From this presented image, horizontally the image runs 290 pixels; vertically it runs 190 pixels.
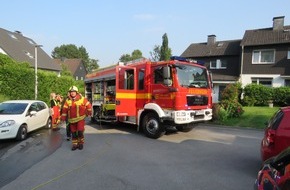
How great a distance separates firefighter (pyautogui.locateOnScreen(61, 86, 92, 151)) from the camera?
8.51 metres

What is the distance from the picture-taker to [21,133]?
33.2 feet

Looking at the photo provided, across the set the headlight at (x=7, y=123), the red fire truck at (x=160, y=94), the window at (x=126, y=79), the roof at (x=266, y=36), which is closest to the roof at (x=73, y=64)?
the roof at (x=266, y=36)

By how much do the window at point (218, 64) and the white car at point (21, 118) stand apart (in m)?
23.3

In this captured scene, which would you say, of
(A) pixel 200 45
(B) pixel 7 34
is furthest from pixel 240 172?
(B) pixel 7 34

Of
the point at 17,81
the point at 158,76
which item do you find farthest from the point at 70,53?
the point at 158,76

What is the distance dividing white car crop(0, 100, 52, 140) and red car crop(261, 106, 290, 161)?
7994 mm

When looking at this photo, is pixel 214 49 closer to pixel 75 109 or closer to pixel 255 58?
pixel 255 58

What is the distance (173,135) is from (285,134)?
6086 millimetres

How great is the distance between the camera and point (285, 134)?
537 centimetres

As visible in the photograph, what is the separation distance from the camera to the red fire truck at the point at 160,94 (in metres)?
9.85

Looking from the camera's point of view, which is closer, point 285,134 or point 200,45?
point 285,134

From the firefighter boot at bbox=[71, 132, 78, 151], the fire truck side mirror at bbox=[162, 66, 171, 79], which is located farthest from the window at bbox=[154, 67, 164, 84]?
the firefighter boot at bbox=[71, 132, 78, 151]

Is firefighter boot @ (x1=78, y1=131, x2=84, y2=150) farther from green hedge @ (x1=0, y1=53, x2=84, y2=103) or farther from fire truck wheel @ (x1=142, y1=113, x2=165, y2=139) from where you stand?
green hedge @ (x1=0, y1=53, x2=84, y2=103)

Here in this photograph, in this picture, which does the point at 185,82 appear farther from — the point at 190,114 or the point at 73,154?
the point at 73,154
